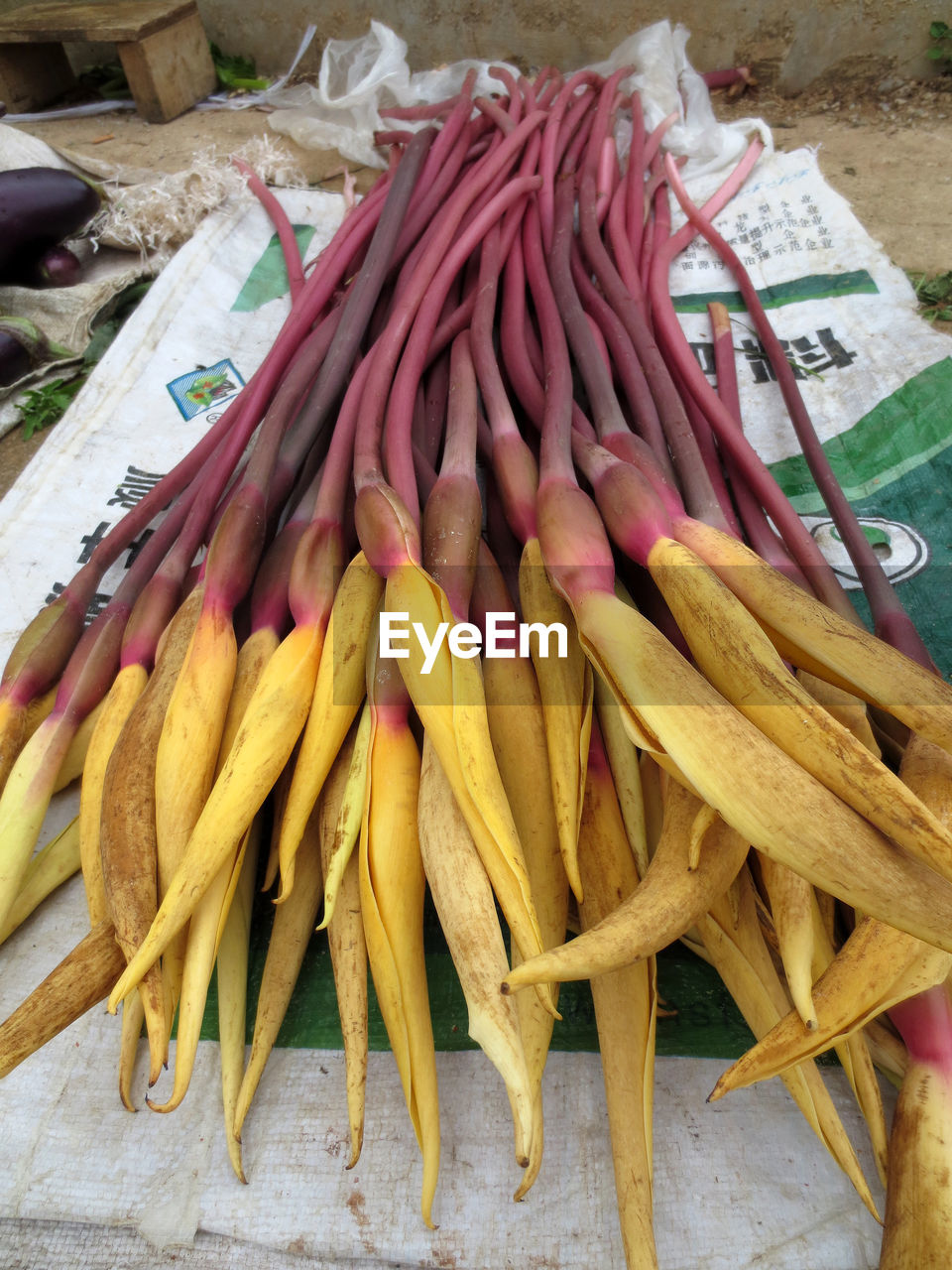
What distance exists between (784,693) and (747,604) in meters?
0.17

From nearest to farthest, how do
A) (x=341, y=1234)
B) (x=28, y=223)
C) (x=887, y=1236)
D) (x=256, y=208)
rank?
1. (x=887, y=1236)
2. (x=341, y=1234)
3. (x=28, y=223)
4. (x=256, y=208)

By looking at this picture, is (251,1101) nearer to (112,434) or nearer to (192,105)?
Result: (112,434)

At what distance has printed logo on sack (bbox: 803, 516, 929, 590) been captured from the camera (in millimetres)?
1290

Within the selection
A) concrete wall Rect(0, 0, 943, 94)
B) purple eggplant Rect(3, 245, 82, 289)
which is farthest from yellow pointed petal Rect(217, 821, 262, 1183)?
concrete wall Rect(0, 0, 943, 94)

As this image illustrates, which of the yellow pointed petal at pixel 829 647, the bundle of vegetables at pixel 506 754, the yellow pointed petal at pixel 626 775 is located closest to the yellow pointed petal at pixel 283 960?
the bundle of vegetables at pixel 506 754

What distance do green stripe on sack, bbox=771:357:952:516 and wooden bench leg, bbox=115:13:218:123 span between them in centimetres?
259

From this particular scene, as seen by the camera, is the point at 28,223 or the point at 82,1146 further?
the point at 28,223

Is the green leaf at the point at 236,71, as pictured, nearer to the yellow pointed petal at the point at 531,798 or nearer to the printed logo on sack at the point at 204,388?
the printed logo on sack at the point at 204,388

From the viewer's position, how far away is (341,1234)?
30.6 inches

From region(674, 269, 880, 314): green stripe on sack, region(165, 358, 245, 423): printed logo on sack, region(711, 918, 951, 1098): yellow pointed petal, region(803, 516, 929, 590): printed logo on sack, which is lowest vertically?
region(803, 516, 929, 590): printed logo on sack

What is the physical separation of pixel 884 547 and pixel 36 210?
2.17 meters

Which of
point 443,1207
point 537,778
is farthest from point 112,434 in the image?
point 443,1207

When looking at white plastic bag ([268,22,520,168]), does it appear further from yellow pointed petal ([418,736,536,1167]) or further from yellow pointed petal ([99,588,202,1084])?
yellow pointed petal ([418,736,536,1167])

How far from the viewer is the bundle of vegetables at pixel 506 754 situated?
67cm
